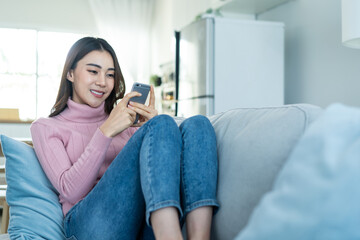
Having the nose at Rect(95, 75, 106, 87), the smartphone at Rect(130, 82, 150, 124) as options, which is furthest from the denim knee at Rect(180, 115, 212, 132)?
the nose at Rect(95, 75, 106, 87)

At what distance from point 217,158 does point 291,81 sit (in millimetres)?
2296

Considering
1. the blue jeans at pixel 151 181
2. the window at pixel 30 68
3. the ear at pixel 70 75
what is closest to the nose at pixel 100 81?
the ear at pixel 70 75

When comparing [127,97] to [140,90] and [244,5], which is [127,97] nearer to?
[140,90]

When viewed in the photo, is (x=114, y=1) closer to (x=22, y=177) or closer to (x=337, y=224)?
(x=22, y=177)

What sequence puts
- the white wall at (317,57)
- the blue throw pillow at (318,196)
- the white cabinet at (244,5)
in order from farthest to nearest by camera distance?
the white cabinet at (244,5)
the white wall at (317,57)
the blue throw pillow at (318,196)

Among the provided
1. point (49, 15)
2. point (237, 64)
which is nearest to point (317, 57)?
point (237, 64)

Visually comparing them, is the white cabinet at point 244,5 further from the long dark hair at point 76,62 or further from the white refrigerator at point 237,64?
the long dark hair at point 76,62

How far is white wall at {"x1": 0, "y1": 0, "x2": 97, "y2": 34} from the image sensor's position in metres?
5.48

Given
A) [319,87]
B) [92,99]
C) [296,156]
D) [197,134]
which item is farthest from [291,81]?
[296,156]

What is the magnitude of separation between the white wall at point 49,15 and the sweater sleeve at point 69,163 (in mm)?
4614

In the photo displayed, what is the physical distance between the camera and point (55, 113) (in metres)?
1.57

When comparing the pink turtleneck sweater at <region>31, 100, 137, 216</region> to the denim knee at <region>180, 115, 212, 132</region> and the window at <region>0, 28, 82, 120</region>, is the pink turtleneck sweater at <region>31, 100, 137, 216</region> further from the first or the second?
the window at <region>0, 28, 82, 120</region>

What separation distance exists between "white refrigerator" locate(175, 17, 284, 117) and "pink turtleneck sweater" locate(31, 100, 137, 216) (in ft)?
5.59

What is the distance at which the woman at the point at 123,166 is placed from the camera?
1024 millimetres
